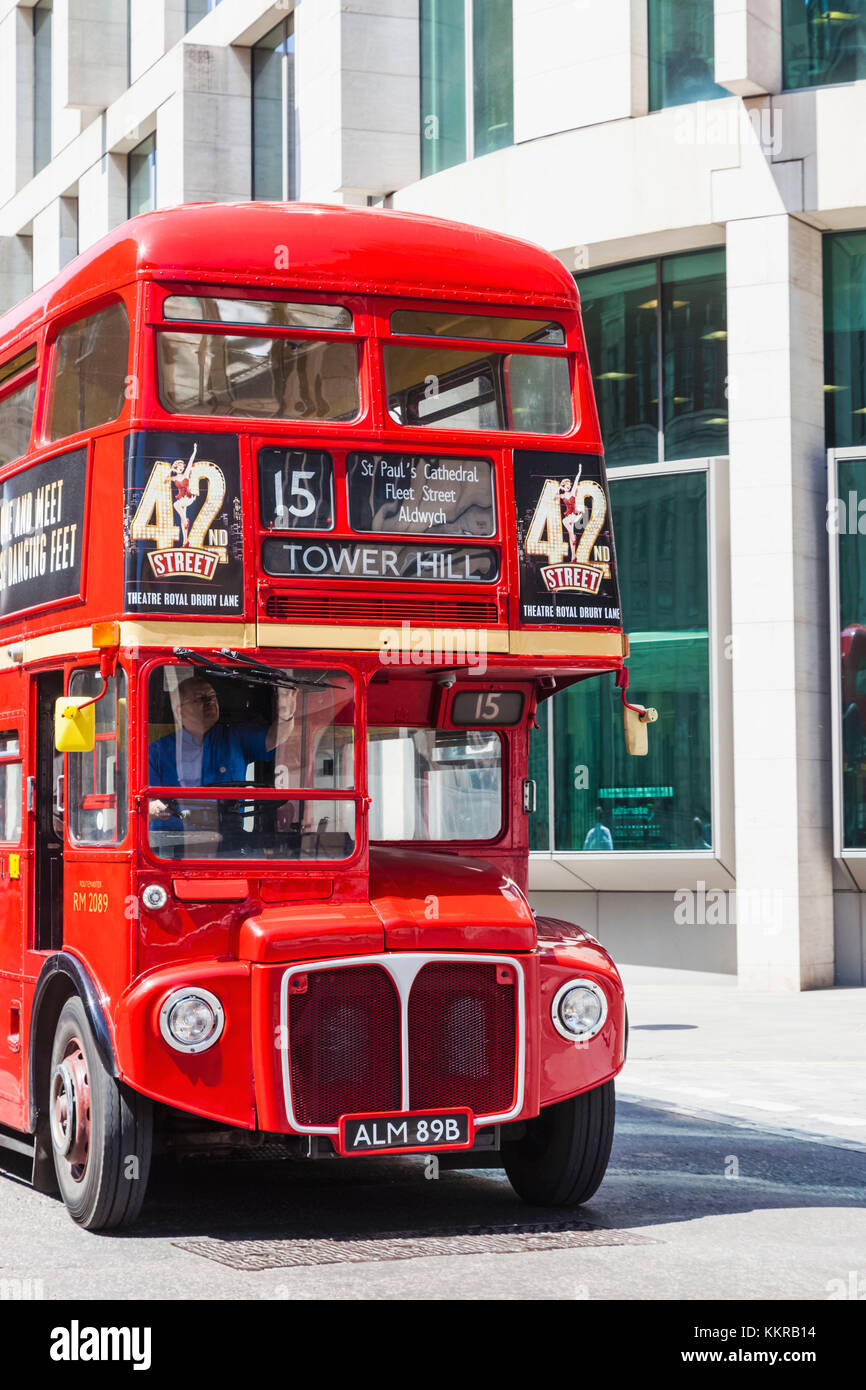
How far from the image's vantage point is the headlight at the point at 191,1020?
799cm

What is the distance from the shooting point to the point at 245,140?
2877cm

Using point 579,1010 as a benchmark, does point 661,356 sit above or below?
above

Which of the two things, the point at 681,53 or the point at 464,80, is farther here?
the point at 464,80

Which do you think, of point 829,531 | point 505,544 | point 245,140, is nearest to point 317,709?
point 505,544

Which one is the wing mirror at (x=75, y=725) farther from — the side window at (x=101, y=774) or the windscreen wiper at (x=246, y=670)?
the windscreen wiper at (x=246, y=670)

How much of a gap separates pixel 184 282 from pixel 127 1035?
10.6 ft

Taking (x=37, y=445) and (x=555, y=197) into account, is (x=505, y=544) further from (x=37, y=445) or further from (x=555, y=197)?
(x=555, y=197)

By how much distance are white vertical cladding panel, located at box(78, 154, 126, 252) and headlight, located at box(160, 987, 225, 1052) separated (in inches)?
1003

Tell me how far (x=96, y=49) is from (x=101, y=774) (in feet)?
86.5

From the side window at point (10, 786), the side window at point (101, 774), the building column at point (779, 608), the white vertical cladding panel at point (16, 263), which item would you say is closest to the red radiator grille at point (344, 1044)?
the side window at point (101, 774)

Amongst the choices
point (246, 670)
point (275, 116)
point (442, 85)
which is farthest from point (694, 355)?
point (246, 670)

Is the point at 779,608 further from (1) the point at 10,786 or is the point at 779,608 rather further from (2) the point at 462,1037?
(2) the point at 462,1037

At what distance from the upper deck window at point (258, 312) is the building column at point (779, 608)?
12842mm

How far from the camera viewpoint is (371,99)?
2459 centimetres
